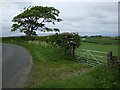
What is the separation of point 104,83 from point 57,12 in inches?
1516

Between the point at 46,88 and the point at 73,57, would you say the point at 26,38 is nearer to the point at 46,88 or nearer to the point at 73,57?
the point at 73,57

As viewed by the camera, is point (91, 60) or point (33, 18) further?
point (33, 18)

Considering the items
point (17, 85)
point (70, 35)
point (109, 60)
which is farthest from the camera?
point (70, 35)

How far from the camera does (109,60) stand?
8.34m

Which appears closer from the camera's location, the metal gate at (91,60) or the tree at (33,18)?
the metal gate at (91,60)

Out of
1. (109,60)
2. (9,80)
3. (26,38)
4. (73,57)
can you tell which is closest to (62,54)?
(73,57)

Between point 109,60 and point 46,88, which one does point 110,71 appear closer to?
point 109,60

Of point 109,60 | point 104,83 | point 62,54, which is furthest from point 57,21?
point 104,83

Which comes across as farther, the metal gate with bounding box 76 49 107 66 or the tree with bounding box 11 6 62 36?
the tree with bounding box 11 6 62 36

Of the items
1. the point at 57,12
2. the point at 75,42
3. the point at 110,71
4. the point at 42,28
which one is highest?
the point at 57,12

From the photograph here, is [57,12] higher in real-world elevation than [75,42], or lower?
higher

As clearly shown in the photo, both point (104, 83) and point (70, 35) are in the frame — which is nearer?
point (104, 83)

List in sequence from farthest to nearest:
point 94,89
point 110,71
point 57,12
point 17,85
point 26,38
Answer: point 57,12 < point 26,38 < point 110,71 < point 17,85 < point 94,89

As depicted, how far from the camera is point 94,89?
5242mm
